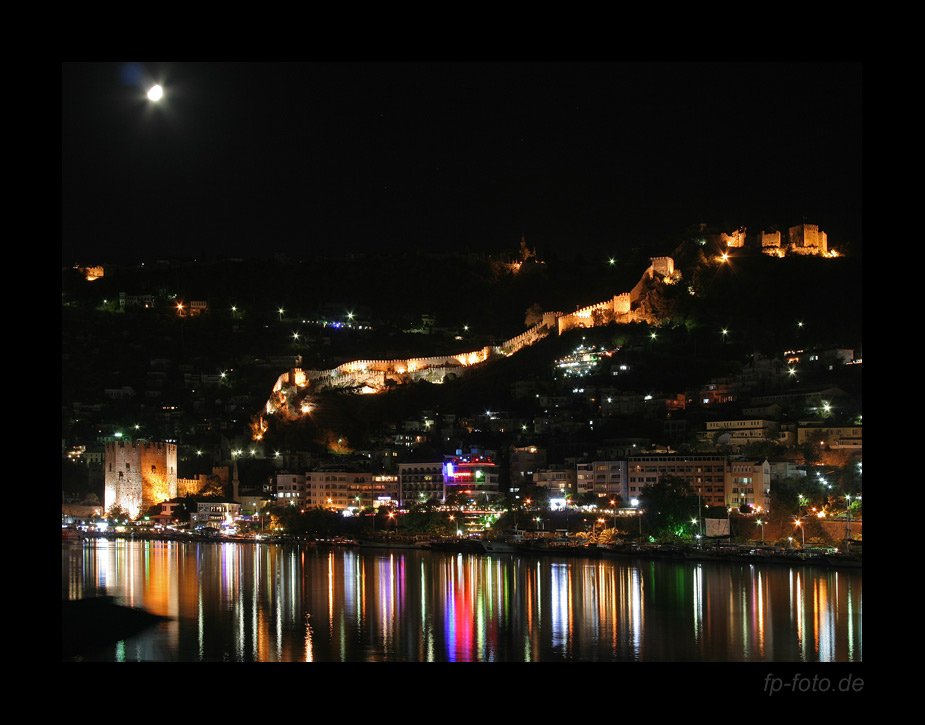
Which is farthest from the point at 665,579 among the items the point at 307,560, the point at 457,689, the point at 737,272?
the point at 737,272

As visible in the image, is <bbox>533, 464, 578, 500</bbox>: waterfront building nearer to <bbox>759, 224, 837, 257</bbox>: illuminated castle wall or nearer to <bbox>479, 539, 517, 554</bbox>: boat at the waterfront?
<bbox>479, 539, 517, 554</bbox>: boat at the waterfront

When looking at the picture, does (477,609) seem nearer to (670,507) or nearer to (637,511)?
(670,507)

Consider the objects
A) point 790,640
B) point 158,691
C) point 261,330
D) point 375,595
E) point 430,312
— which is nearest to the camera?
point 158,691

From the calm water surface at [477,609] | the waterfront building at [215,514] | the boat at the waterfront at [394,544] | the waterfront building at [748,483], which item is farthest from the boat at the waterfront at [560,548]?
the waterfront building at [215,514]

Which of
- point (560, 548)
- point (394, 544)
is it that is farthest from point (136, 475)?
point (560, 548)

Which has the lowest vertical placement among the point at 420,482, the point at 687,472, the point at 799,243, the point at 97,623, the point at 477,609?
the point at 477,609

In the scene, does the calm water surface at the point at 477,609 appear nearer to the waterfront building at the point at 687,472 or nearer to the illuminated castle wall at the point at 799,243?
the waterfront building at the point at 687,472

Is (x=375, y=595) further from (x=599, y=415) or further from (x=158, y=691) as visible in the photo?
(x=599, y=415)

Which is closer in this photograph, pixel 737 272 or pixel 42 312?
pixel 42 312
